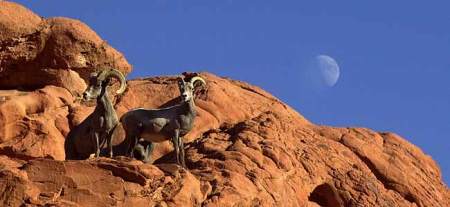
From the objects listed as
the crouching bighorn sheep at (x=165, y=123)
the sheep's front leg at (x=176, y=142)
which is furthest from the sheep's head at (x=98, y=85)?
the sheep's front leg at (x=176, y=142)

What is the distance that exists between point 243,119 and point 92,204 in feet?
A: 32.6

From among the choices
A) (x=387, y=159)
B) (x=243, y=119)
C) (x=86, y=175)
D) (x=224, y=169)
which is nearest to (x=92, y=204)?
(x=86, y=175)

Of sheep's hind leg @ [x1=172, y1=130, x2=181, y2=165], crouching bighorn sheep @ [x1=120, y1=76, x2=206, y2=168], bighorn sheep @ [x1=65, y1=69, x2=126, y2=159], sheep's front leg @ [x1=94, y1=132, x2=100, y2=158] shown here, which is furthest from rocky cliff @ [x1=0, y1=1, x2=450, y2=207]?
sheep's front leg @ [x1=94, y1=132, x2=100, y2=158]

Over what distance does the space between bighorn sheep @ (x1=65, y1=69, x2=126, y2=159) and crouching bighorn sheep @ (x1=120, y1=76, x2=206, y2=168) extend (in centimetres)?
54

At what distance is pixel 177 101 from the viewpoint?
3378 cm

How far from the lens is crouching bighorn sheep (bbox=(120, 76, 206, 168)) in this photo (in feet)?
94.3

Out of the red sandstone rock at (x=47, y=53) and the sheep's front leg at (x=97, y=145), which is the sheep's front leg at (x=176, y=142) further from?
the red sandstone rock at (x=47, y=53)

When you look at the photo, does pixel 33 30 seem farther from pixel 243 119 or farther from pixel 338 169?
pixel 338 169

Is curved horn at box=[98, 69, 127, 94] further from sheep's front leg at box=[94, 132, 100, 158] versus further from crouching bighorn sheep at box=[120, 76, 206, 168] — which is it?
sheep's front leg at box=[94, 132, 100, 158]

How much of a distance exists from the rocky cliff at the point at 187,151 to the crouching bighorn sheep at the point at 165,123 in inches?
38.8

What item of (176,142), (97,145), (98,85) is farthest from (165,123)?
(98,85)

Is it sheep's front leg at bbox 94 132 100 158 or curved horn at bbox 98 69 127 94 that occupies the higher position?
curved horn at bbox 98 69 127 94

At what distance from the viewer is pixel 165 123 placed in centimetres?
2884

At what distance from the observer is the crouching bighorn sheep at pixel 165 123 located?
2873 cm
